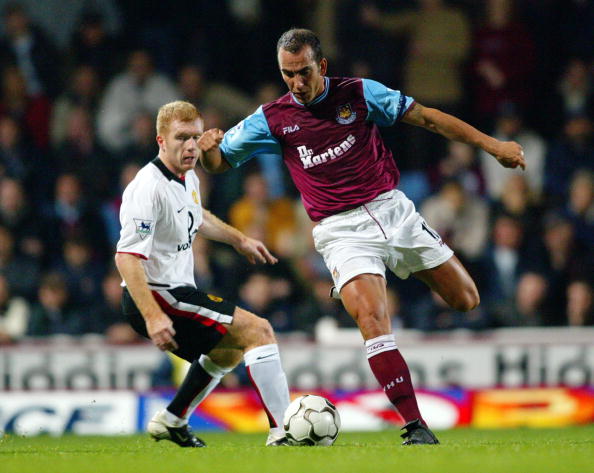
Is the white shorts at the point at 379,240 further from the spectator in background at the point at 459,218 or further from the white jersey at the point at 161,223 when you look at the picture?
the spectator in background at the point at 459,218

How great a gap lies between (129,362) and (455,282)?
392 cm

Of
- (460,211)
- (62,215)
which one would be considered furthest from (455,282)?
(62,215)

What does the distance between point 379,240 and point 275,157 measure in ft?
18.1

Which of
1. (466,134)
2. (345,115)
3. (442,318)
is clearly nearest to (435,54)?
(442,318)

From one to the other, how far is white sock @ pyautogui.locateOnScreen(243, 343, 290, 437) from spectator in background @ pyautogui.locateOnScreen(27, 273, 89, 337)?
4.52m

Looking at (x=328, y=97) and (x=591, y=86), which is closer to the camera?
(x=328, y=97)

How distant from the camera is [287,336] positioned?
10438mm

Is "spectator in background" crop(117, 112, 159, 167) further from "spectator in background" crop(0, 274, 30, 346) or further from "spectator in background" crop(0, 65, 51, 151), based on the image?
"spectator in background" crop(0, 274, 30, 346)

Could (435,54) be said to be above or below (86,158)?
above

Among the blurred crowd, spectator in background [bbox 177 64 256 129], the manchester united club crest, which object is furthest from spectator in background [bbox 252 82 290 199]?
the manchester united club crest

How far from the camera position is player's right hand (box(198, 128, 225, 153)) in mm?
6887

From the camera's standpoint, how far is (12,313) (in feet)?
36.4

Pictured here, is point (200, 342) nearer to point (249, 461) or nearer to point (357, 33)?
point (249, 461)

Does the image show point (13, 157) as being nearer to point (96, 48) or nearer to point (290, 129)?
point (96, 48)
